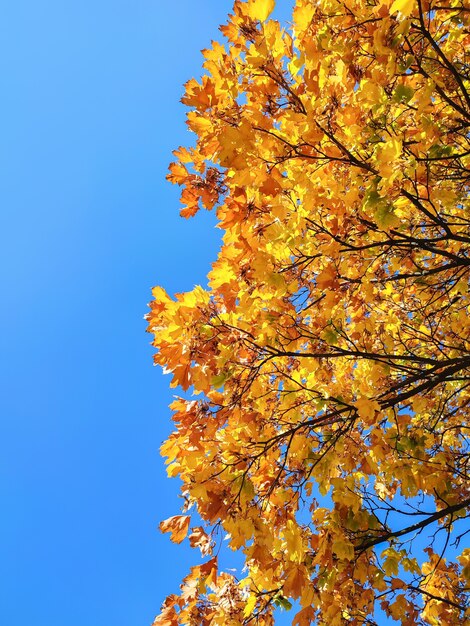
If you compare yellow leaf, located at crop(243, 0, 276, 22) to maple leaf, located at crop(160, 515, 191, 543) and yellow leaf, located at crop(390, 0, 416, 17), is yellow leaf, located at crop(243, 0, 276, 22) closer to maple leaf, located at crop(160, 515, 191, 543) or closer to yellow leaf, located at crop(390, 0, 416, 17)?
yellow leaf, located at crop(390, 0, 416, 17)

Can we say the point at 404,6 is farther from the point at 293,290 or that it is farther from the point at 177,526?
the point at 177,526

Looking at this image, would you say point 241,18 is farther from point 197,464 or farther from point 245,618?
point 245,618

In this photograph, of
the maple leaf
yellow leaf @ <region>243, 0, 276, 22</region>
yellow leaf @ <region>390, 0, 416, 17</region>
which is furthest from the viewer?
the maple leaf

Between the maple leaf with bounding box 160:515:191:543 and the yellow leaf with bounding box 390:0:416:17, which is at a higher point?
the yellow leaf with bounding box 390:0:416:17

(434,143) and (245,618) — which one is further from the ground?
(434,143)

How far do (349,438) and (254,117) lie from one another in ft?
7.78

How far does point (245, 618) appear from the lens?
2668 mm

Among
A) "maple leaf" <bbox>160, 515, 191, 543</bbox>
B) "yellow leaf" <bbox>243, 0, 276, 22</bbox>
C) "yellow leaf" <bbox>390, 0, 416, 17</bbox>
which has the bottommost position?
"maple leaf" <bbox>160, 515, 191, 543</bbox>

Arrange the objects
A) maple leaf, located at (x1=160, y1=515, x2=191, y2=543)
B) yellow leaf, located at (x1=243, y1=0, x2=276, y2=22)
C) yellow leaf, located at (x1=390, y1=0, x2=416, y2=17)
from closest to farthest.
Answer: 1. yellow leaf, located at (x1=390, y1=0, x2=416, y2=17)
2. yellow leaf, located at (x1=243, y1=0, x2=276, y2=22)
3. maple leaf, located at (x1=160, y1=515, x2=191, y2=543)

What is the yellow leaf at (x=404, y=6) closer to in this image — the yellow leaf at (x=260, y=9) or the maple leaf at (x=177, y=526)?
the yellow leaf at (x=260, y=9)

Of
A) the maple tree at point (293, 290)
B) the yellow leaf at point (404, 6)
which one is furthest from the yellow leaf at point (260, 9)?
the yellow leaf at point (404, 6)

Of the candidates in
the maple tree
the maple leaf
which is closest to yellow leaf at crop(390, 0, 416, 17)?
the maple tree

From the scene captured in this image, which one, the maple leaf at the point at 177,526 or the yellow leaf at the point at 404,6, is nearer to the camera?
the yellow leaf at the point at 404,6

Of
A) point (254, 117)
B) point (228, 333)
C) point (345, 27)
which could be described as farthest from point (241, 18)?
point (228, 333)
